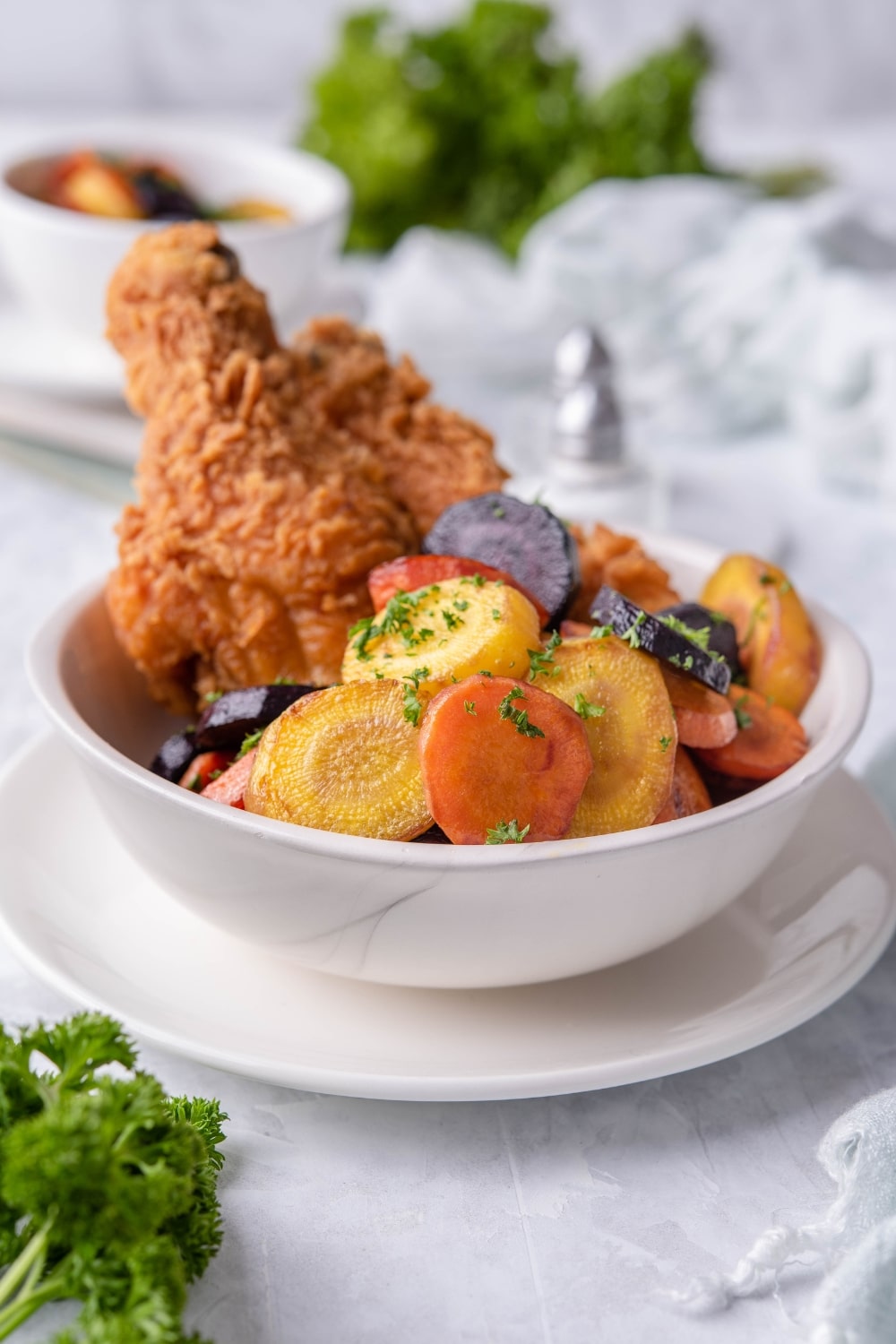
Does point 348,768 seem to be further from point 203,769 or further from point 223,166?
point 223,166

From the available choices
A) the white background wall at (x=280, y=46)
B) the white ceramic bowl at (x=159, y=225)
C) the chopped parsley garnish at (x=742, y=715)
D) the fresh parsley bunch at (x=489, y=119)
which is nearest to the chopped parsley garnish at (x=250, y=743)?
the chopped parsley garnish at (x=742, y=715)

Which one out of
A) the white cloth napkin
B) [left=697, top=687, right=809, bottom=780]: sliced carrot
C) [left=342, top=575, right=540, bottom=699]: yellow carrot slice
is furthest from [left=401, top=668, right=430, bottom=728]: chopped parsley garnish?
the white cloth napkin

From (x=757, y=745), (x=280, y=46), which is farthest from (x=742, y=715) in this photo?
(x=280, y=46)

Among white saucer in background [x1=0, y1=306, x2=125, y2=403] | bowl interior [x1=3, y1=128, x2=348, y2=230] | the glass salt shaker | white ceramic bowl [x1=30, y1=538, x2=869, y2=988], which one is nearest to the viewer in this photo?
white ceramic bowl [x1=30, y1=538, x2=869, y2=988]

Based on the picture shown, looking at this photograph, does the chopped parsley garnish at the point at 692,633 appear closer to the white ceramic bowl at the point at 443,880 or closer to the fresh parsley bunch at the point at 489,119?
the white ceramic bowl at the point at 443,880

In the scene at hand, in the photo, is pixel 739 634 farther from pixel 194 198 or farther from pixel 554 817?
pixel 194 198

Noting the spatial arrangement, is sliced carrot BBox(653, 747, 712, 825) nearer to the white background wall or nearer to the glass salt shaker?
the glass salt shaker

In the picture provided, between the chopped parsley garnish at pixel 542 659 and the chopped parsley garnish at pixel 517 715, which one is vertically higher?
the chopped parsley garnish at pixel 517 715
